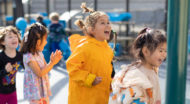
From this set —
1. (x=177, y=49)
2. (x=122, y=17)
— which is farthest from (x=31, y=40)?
(x=122, y=17)

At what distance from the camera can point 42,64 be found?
290 centimetres

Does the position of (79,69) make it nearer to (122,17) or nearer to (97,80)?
(97,80)

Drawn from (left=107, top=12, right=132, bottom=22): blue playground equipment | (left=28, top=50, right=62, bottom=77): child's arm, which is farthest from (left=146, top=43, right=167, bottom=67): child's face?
(left=107, top=12, right=132, bottom=22): blue playground equipment

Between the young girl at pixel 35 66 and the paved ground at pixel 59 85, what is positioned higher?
the young girl at pixel 35 66

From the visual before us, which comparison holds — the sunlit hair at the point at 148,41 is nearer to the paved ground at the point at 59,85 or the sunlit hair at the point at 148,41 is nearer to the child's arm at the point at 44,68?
the child's arm at the point at 44,68

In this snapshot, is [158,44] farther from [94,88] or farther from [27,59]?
[27,59]

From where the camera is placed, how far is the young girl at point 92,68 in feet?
7.36

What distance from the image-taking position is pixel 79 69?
2.27 metres

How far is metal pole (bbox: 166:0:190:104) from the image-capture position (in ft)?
4.18

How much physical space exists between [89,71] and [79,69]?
0.10m

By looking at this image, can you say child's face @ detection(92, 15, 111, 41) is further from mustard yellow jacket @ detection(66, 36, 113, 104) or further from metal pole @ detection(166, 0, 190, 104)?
metal pole @ detection(166, 0, 190, 104)

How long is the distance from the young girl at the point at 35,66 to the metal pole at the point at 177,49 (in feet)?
5.41

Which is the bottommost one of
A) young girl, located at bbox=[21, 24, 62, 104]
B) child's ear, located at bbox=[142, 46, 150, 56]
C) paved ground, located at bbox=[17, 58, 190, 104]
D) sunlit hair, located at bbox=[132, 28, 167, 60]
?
paved ground, located at bbox=[17, 58, 190, 104]

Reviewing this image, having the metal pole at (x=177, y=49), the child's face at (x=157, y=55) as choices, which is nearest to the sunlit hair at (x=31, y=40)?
the child's face at (x=157, y=55)
